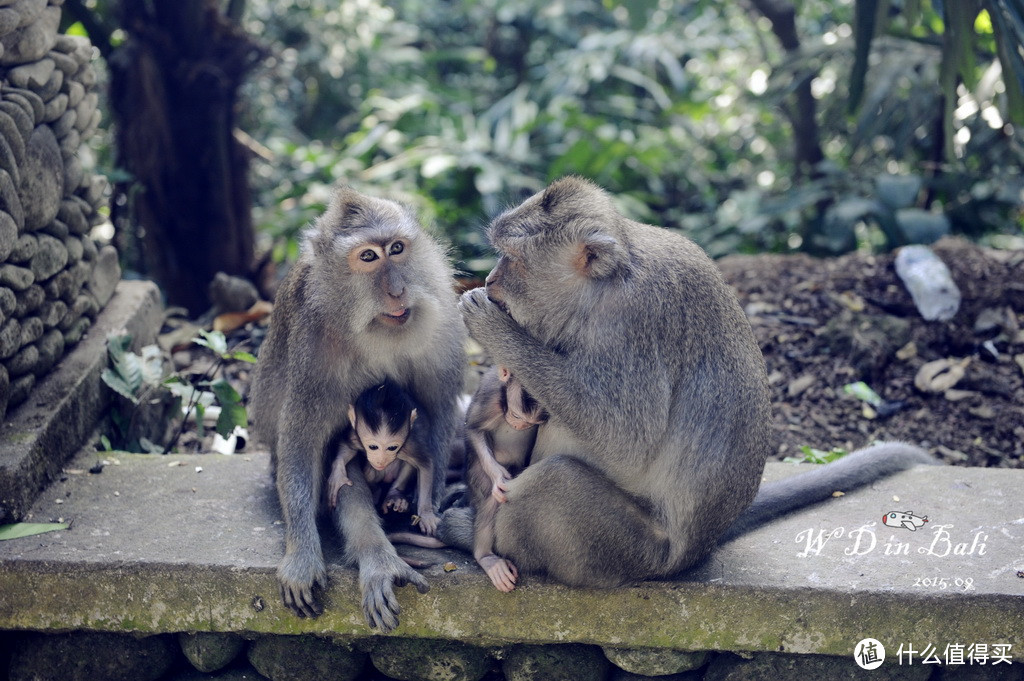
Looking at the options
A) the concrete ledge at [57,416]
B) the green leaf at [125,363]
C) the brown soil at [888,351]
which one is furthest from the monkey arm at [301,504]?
the brown soil at [888,351]

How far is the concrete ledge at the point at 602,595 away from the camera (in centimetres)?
309

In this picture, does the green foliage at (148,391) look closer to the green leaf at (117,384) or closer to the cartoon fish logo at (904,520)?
A: the green leaf at (117,384)

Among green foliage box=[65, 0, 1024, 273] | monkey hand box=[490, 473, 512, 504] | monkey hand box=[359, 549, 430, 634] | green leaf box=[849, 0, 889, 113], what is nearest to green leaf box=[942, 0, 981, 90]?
green foliage box=[65, 0, 1024, 273]

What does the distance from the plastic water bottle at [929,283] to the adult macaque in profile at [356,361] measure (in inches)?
131

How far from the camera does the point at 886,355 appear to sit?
17.9 feet

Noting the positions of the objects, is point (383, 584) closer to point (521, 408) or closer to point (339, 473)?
point (339, 473)

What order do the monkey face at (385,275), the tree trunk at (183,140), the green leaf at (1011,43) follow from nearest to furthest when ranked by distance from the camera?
1. the monkey face at (385,275)
2. the green leaf at (1011,43)
3. the tree trunk at (183,140)

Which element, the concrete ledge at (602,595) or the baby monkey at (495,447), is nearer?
the concrete ledge at (602,595)

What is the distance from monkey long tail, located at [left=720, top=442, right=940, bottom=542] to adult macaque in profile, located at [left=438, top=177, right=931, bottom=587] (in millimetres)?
368

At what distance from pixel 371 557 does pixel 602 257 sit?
4.18ft

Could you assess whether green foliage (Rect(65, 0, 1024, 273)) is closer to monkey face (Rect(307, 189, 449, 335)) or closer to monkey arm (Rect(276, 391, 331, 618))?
monkey face (Rect(307, 189, 449, 335))

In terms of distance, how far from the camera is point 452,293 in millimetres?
3650

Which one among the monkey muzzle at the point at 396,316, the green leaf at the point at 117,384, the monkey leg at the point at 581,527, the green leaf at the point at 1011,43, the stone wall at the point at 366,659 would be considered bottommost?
the stone wall at the point at 366,659

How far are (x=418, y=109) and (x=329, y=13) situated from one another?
5.33 ft
